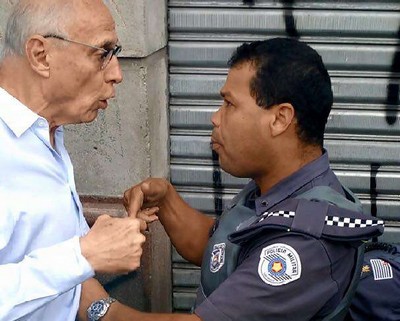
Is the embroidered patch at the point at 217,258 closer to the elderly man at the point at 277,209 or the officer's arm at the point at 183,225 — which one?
the elderly man at the point at 277,209

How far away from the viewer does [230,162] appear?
2777mm

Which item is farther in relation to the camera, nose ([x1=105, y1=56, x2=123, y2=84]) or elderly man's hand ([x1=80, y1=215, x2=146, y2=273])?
nose ([x1=105, y1=56, x2=123, y2=84])

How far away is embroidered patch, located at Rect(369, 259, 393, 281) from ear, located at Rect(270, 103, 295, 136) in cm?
77

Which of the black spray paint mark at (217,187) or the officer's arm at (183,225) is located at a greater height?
the officer's arm at (183,225)

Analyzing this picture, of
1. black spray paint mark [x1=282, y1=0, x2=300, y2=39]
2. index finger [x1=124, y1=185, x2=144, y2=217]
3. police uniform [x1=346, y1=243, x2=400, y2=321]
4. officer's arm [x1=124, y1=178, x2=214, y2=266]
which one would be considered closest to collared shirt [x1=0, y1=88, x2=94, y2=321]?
index finger [x1=124, y1=185, x2=144, y2=217]

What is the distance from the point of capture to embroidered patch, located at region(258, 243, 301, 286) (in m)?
2.42

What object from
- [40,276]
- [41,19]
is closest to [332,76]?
[41,19]

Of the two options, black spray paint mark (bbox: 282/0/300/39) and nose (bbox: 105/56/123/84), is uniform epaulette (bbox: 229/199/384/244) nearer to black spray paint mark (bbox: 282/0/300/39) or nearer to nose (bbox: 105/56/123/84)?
nose (bbox: 105/56/123/84)

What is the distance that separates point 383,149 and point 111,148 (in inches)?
56.9

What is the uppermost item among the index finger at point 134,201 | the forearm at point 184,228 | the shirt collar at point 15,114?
the shirt collar at point 15,114

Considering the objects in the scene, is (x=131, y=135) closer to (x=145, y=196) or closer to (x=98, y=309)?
(x=145, y=196)

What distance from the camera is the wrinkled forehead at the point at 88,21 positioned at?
2443mm

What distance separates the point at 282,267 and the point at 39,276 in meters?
0.74

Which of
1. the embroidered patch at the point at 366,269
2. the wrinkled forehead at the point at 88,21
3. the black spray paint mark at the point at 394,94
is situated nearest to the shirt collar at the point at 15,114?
the wrinkled forehead at the point at 88,21
